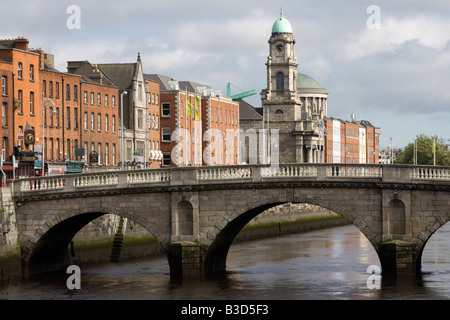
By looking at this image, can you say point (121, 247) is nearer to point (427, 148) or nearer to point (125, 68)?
point (125, 68)

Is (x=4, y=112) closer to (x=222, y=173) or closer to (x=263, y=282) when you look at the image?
(x=222, y=173)

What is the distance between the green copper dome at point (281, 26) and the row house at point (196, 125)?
104ft

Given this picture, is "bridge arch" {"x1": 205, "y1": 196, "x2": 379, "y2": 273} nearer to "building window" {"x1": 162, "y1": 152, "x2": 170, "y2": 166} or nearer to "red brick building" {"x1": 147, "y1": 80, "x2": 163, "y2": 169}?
"red brick building" {"x1": 147, "y1": 80, "x2": 163, "y2": 169}

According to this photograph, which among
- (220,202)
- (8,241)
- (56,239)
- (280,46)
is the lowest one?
(56,239)

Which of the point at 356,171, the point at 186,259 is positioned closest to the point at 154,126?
the point at 186,259

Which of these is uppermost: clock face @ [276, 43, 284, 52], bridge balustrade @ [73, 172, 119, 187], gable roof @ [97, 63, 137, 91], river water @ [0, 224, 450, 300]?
clock face @ [276, 43, 284, 52]

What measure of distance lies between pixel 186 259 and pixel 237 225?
4880 mm

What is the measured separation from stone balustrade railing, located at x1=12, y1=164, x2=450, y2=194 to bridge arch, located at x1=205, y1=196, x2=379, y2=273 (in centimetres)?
126

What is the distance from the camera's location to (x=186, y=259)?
178 ft

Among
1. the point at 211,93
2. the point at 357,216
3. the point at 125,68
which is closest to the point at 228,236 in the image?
Answer: the point at 357,216

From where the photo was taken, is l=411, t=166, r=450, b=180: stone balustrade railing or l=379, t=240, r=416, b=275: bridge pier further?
l=411, t=166, r=450, b=180: stone balustrade railing

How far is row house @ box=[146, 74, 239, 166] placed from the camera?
401 ft

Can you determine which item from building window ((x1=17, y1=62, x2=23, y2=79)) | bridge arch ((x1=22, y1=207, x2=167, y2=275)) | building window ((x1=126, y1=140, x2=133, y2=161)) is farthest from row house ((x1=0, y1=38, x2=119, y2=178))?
bridge arch ((x1=22, y1=207, x2=167, y2=275))

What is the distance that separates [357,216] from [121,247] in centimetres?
1856
